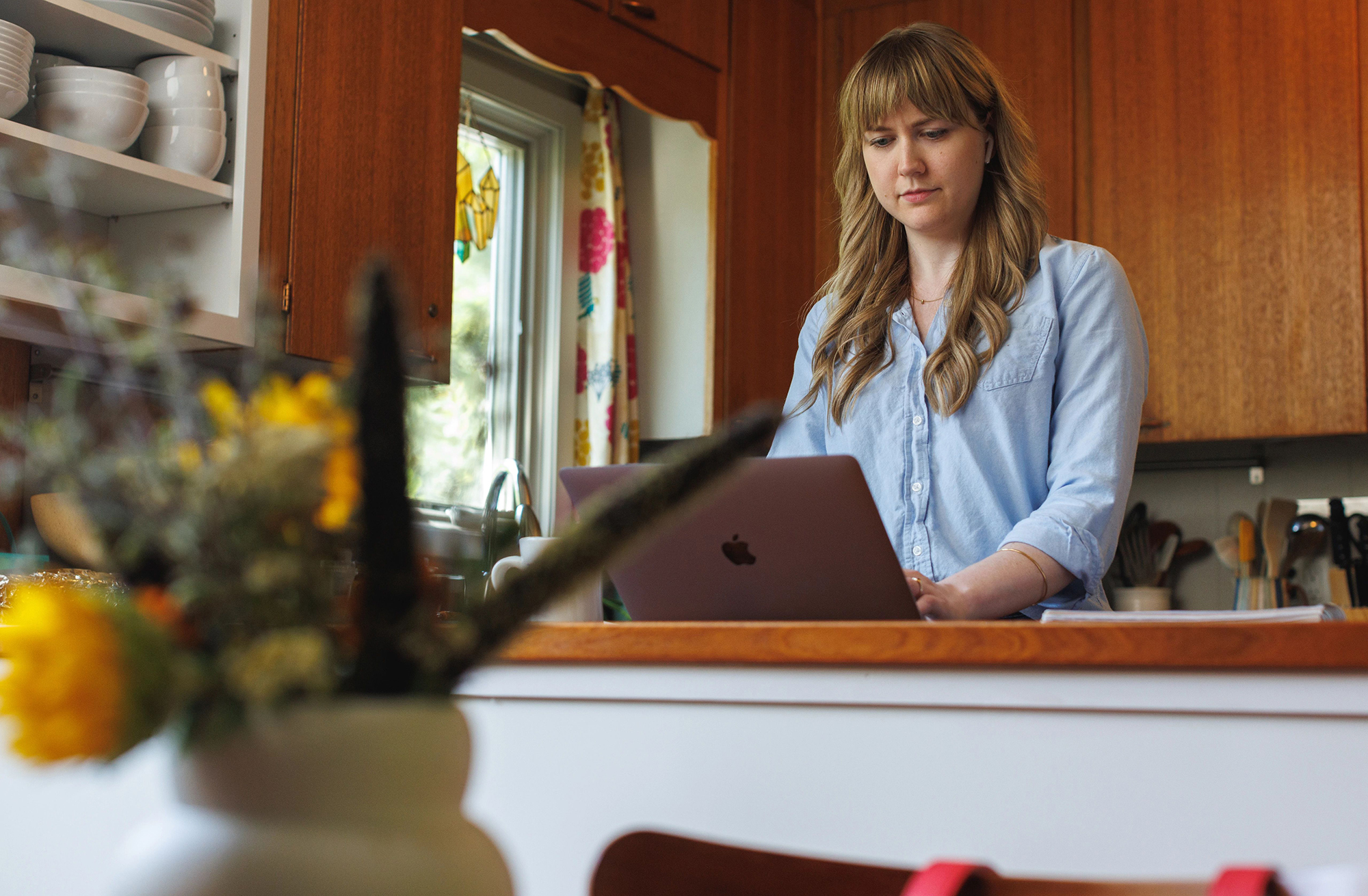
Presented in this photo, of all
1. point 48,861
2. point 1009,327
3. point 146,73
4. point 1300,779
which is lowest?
point 48,861

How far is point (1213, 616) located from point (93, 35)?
174 centimetres

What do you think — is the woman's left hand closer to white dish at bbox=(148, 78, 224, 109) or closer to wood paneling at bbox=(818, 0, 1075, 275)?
white dish at bbox=(148, 78, 224, 109)

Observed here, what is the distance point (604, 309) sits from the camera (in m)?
3.24

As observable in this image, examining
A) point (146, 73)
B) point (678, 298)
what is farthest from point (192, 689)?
point (678, 298)

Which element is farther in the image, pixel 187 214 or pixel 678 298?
pixel 678 298

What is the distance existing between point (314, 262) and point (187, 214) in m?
0.20

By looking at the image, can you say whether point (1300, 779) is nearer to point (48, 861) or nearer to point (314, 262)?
point (48, 861)

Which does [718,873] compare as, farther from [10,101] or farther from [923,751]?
[10,101]

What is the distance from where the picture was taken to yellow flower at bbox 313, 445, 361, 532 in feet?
1.23

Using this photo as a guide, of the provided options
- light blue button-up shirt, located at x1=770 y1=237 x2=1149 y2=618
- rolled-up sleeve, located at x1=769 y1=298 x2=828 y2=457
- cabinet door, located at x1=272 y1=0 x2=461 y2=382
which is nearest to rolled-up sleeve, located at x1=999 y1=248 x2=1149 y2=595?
light blue button-up shirt, located at x1=770 y1=237 x2=1149 y2=618

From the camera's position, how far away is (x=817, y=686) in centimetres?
95

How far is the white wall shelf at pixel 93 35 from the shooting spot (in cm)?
186

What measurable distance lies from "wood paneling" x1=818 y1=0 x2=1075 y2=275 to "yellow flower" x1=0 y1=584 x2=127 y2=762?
120 inches

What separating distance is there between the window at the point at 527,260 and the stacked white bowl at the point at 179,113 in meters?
1.04
